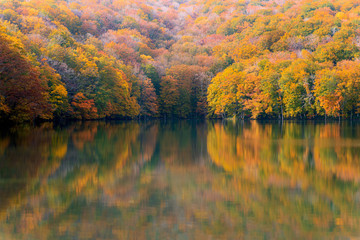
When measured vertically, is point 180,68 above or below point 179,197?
above

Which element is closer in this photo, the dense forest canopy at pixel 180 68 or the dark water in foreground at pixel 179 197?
the dark water in foreground at pixel 179 197

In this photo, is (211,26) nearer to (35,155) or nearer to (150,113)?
(150,113)

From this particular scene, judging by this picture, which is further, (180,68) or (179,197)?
(180,68)

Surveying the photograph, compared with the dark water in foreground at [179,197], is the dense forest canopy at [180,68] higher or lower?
higher

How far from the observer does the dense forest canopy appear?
1631 inches

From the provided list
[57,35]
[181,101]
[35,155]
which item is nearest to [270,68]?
[181,101]

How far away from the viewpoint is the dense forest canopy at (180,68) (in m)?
41.4

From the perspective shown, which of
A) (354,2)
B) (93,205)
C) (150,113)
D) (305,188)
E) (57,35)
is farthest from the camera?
(354,2)

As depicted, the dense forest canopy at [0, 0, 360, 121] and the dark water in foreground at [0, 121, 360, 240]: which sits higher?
the dense forest canopy at [0, 0, 360, 121]

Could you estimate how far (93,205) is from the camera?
6.90 meters

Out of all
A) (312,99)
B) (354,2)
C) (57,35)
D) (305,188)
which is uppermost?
(354,2)

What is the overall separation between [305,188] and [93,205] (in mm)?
4666

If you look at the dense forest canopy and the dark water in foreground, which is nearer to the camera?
the dark water in foreground

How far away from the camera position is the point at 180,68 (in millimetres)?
79312
